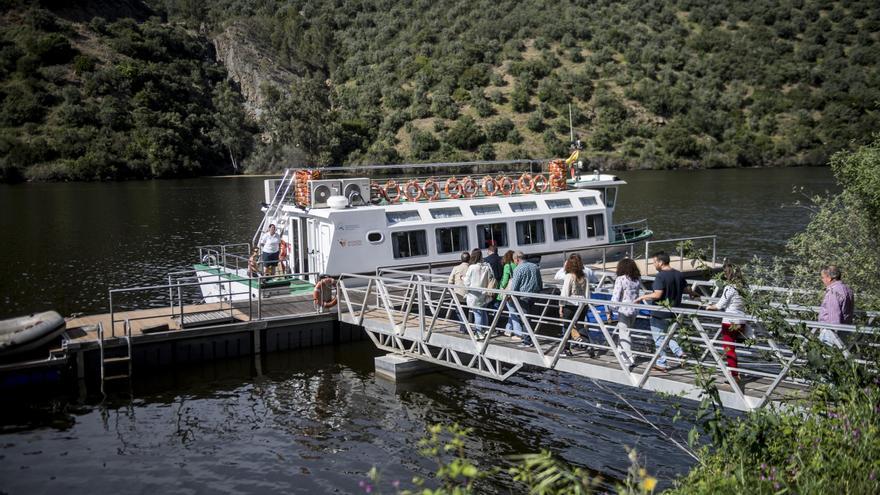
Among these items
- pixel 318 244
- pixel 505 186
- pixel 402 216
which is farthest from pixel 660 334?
pixel 505 186

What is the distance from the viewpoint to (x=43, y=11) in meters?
110

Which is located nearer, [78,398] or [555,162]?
[78,398]

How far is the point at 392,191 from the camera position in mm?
24281

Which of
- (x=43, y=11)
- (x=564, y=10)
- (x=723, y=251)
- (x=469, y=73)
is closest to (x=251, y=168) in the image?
(x=469, y=73)

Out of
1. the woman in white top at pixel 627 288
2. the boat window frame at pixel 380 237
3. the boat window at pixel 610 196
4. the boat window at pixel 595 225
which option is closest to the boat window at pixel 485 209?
the boat window frame at pixel 380 237

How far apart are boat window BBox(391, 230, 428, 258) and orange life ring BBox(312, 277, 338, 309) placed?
9.95ft

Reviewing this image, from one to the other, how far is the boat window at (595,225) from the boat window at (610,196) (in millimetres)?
1147

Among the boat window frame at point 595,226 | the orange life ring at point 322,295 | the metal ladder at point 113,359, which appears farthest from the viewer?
the boat window frame at point 595,226

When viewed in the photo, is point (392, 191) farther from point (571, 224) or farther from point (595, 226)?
point (595, 226)

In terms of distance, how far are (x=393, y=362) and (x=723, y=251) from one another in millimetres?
23820

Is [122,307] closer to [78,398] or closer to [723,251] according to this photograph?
[78,398]

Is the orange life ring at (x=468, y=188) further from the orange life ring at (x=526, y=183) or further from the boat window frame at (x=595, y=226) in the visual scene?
the boat window frame at (x=595, y=226)

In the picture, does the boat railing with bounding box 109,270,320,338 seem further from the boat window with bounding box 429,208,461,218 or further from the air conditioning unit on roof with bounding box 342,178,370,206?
the boat window with bounding box 429,208,461,218

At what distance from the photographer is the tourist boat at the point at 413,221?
71.8ft
